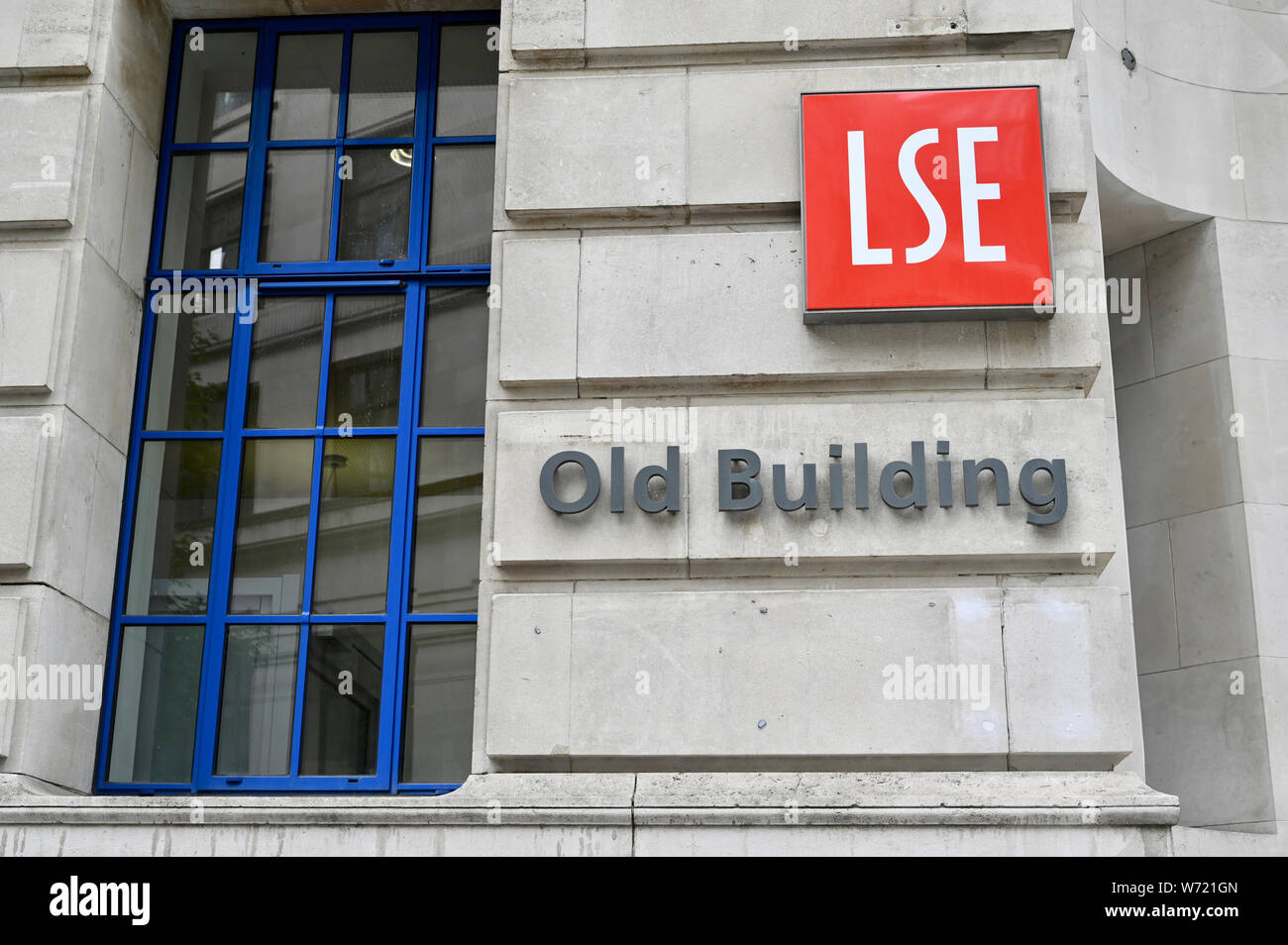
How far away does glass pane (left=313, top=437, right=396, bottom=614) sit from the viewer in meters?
9.41

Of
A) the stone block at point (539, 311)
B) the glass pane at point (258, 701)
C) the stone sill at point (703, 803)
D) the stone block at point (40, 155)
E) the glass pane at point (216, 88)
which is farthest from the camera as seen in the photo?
the glass pane at point (216, 88)

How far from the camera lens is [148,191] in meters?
10.2

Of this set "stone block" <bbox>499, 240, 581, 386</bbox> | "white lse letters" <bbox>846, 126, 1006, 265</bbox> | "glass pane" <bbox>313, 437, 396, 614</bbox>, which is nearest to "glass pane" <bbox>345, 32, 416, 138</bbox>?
"stone block" <bbox>499, 240, 581, 386</bbox>

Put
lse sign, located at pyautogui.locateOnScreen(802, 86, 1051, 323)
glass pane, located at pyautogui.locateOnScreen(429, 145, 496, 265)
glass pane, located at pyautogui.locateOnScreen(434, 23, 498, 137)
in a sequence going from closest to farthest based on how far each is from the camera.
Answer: lse sign, located at pyautogui.locateOnScreen(802, 86, 1051, 323) < glass pane, located at pyautogui.locateOnScreen(429, 145, 496, 265) < glass pane, located at pyautogui.locateOnScreen(434, 23, 498, 137)

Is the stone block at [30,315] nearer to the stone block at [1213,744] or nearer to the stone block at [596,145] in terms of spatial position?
the stone block at [596,145]

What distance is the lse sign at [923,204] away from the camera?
8594 millimetres

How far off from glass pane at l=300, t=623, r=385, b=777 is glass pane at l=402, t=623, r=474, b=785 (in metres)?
0.21

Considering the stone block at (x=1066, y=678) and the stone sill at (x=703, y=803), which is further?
the stone block at (x=1066, y=678)

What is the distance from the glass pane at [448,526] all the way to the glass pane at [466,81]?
7.58 feet

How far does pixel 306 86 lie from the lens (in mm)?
10594

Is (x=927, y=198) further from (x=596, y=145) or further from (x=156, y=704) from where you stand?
(x=156, y=704)

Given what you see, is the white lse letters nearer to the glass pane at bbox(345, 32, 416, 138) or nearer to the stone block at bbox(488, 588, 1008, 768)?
the stone block at bbox(488, 588, 1008, 768)

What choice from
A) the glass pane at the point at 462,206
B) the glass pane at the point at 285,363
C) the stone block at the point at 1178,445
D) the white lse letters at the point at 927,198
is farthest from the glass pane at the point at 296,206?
the stone block at the point at 1178,445

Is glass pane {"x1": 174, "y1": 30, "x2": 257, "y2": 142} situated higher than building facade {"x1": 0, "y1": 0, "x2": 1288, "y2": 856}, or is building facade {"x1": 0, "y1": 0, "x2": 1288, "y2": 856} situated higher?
glass pane {"x1": 174, "y1": 30, "x2": 257, "y2": 142}
